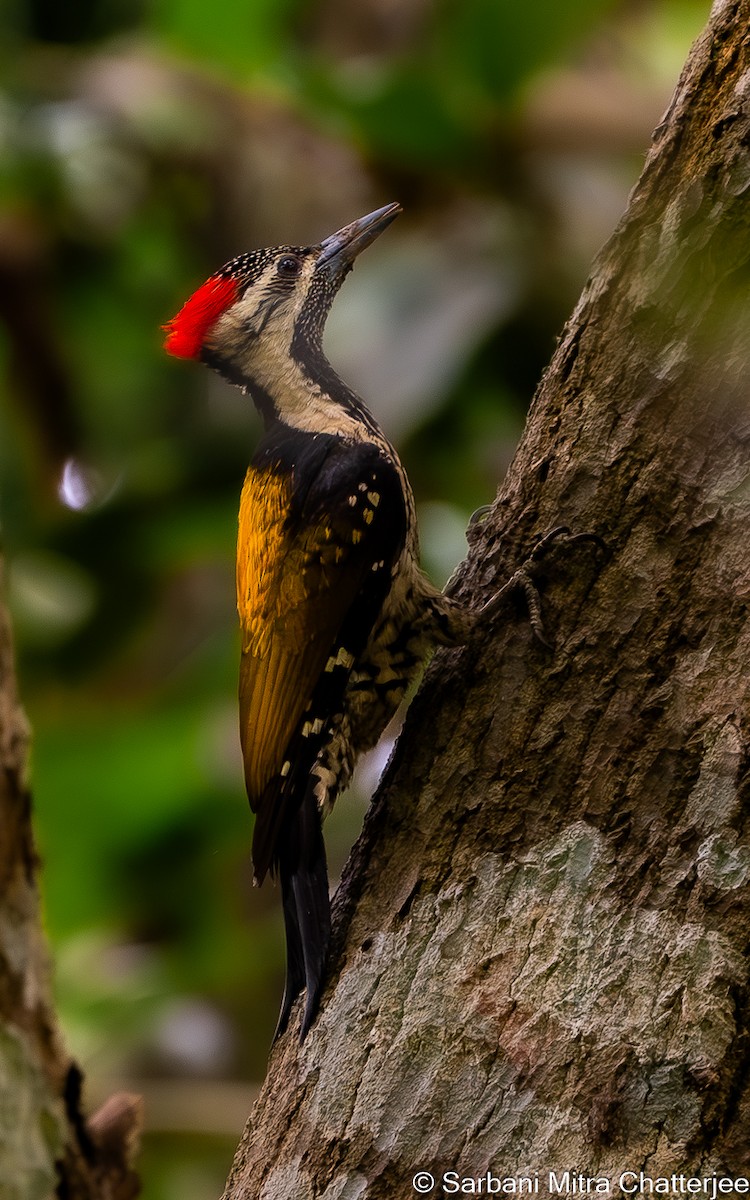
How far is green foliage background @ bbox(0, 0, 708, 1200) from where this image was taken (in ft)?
13.8

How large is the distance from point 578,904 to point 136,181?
4.29m

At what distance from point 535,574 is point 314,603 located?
58 centimetres

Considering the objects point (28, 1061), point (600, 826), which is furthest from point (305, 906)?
point (600, 826)

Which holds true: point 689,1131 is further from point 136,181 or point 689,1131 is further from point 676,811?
point 136,181

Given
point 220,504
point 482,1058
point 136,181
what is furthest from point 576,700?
point 136,181

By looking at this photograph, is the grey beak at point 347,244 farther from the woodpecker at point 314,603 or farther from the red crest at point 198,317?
the red crest at point 198,317

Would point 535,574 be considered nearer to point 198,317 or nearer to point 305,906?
point 305,906

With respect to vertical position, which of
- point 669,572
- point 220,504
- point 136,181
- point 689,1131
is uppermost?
point 136,181

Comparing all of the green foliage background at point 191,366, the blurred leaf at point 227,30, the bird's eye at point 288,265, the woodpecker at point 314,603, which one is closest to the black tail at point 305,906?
the woodpecker at point 314,603

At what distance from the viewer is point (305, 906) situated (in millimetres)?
2268

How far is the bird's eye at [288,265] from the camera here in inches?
115

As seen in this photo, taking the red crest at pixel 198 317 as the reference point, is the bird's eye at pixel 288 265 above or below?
above

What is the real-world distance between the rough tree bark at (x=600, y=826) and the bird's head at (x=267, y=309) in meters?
0.85

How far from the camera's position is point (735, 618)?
1.89 meters
